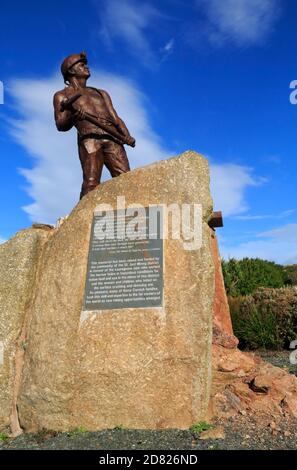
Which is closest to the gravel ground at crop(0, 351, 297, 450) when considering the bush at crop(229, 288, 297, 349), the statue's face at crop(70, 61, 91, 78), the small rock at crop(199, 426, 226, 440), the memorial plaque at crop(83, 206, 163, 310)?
the small rock at crop(199, 426, 226, 440)

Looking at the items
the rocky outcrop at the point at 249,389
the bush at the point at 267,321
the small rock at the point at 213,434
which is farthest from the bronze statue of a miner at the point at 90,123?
the bush at the point at 267,321

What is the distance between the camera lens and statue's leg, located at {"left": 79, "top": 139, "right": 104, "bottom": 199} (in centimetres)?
599

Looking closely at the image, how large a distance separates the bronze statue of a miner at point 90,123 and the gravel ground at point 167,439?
9.93 feet

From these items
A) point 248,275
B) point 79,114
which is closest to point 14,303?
point 79,114

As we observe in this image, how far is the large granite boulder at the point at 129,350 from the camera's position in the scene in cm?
397

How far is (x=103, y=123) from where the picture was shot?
240 inches

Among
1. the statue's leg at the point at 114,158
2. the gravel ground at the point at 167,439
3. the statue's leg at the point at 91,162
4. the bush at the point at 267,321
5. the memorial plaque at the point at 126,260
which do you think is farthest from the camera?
the bush at the point at 267,321

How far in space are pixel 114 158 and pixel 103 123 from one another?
1.59 ft

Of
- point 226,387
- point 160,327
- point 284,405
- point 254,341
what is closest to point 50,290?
point 160,327

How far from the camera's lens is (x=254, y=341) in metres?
8.96

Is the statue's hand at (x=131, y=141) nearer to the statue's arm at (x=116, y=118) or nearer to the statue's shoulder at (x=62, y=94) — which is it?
the statue's arm at (x=116, y=118)

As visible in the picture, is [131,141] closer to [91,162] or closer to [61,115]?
[91,162]

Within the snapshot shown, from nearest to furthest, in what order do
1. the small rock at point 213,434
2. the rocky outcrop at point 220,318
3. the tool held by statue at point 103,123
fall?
the small rock at point 213,434, the rocky outcrop at point 220,318, the tool held by statue at point 103,123
